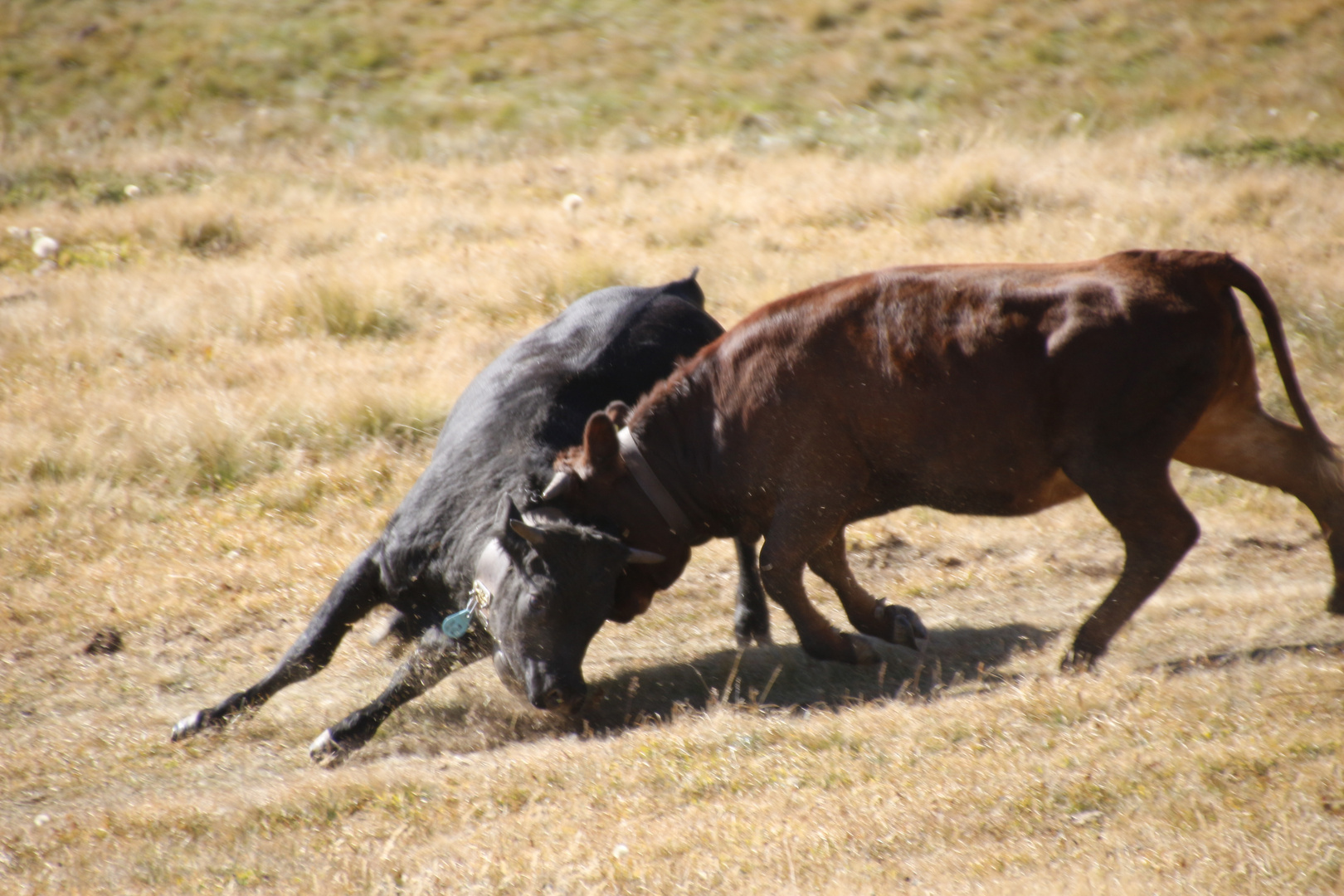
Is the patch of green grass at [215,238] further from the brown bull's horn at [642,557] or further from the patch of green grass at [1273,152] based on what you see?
the patch of green grass at [1273,152]

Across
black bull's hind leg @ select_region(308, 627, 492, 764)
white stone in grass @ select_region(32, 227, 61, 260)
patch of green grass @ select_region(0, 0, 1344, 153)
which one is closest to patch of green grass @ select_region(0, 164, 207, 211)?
white stone in grass @ select_region(32, 227, 61, 260)

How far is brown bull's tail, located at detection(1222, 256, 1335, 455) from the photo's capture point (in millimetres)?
4859

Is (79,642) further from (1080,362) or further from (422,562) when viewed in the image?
(1080,362)

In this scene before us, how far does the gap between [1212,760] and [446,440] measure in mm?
3745

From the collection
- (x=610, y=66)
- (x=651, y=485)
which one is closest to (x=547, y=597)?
(x=651, y=485)

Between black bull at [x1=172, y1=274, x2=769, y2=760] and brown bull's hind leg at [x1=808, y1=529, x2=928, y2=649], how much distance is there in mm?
383

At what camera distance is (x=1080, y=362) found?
478cm

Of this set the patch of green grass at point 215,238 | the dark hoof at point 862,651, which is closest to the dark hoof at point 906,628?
the dark hoof at point 862,651

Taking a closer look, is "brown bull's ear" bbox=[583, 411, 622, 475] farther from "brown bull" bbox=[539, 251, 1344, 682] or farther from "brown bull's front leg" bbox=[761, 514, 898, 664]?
"brown bull's front leg" bbox=[761, 514, 898, 664]

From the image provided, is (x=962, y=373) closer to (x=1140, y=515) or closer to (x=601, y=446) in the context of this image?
(x=1140, y=515)

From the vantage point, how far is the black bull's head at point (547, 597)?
4.96 metres

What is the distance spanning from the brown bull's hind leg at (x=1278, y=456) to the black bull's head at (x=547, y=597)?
8.34 feet

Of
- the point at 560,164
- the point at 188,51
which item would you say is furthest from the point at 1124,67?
the point at 188,51

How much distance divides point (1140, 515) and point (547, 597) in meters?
2.34
